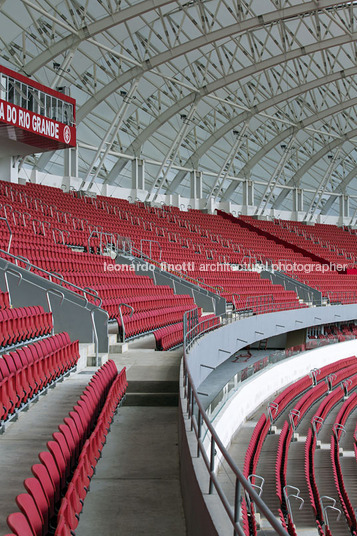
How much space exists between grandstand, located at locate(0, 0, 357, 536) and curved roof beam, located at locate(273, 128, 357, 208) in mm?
134

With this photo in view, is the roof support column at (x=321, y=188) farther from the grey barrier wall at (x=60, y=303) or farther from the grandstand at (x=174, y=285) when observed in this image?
the grey barrier wall at (x=60, y=303)

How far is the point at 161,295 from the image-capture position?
16812mm

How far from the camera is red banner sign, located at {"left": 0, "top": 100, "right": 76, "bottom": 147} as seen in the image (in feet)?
61.2

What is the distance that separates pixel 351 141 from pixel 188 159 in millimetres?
13078

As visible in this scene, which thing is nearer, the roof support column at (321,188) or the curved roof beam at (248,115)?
the curved roof beam at (248,115)

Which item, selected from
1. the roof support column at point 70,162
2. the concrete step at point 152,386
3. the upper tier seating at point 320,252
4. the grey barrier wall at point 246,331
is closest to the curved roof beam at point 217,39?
the roof support column at point 70,162

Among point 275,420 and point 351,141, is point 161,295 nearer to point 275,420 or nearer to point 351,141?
point 275,420

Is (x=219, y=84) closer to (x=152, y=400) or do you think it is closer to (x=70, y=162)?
(x=70, y=162)

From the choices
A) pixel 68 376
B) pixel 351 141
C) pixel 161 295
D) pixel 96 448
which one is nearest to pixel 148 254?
pixel 161 295

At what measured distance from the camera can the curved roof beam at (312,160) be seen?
39125mm

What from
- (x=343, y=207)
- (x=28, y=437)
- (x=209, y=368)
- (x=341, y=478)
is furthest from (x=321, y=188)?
(x=28, y=437)

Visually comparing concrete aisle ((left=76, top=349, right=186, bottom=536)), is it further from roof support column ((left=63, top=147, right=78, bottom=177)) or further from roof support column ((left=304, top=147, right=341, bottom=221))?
roof support column ((left=304, top=147, right=341, bottom=221))

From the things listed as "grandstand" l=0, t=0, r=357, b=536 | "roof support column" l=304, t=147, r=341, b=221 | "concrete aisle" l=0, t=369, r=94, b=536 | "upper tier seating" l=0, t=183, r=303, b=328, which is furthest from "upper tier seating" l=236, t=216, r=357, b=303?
"concrete aisle" l=0, t=369, r=94, b=536

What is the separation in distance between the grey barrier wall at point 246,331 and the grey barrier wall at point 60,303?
1.75 metres
